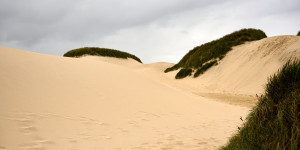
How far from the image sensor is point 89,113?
6.16 m

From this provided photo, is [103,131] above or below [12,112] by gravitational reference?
below

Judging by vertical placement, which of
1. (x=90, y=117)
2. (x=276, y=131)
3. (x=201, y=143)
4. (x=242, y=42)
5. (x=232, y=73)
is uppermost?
(x=242, y=42)

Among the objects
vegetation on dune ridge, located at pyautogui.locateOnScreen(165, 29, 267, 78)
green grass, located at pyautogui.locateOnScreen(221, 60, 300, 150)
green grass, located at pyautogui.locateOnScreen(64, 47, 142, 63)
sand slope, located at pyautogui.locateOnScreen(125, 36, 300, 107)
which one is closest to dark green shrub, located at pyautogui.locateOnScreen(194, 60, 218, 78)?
sand slope, located at pyautogui.locateOnScreen(125, 36, 300, 107)

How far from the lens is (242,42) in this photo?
22.7 metres

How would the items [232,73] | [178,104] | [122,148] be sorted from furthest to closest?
[232,73], [178,104], [122,148]

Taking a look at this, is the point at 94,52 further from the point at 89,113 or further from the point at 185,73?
the point at 89,113

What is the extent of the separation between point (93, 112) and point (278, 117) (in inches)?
201

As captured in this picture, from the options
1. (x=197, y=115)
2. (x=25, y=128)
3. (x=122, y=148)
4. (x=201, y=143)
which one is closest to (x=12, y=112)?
(x=25, y=128)

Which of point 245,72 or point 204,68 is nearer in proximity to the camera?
point 245,72

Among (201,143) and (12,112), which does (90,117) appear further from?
(201,143)

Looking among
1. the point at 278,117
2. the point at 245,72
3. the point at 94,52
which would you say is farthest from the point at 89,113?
the point at 94,52

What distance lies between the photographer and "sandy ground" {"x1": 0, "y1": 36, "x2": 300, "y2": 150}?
4398 mm

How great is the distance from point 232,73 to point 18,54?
15.1 metres

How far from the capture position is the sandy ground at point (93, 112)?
4.40 meters
